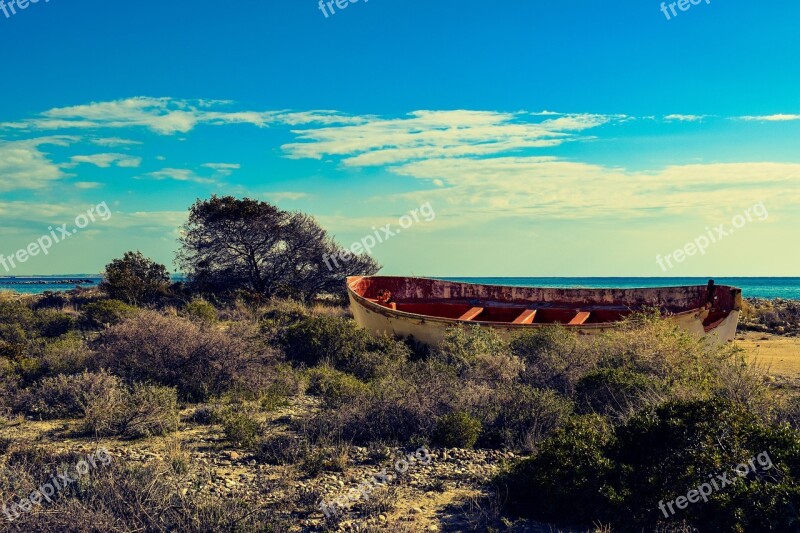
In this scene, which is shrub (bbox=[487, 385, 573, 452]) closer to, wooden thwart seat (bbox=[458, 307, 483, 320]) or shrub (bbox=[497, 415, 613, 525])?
shrub (bbox=[497, 415, 613, 525])

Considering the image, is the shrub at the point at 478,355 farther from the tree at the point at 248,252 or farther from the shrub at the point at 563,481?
the tree at the point at 248,252

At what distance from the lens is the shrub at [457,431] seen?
6918mm

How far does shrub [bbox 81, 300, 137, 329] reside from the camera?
49.0 feet

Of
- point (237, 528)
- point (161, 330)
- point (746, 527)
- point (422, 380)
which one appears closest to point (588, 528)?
point (746, 527)

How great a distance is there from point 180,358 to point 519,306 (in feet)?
32.3

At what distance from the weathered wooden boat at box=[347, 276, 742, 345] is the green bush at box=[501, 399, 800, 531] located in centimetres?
639

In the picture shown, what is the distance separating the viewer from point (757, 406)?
6.58m

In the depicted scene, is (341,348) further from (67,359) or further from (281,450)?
(281,450)

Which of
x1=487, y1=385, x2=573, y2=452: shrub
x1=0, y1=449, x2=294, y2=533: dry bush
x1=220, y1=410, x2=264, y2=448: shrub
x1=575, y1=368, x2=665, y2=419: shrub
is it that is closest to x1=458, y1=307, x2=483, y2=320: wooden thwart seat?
x1=575, y1=368, x2=665, y2=419: shrub

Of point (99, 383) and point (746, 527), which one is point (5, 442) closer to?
point (99, 383)

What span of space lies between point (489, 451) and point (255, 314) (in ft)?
40.4

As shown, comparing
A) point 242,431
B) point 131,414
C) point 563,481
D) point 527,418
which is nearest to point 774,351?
point 527,418

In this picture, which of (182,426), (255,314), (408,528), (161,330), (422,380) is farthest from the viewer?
(255,314)

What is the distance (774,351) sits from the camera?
15.3 m
